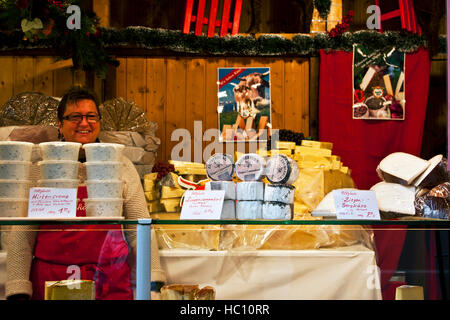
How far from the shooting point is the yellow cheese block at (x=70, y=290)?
1308mm

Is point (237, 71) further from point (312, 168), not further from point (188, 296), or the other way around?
point (188, 296)

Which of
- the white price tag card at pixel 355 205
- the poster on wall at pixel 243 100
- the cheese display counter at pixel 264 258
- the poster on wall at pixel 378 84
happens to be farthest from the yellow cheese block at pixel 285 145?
the white price tag card at pixel 355 205

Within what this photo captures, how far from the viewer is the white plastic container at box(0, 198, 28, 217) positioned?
1429 millimetres

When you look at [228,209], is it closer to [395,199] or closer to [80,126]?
[80,126]

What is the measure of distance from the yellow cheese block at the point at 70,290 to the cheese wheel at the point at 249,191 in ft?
1.73

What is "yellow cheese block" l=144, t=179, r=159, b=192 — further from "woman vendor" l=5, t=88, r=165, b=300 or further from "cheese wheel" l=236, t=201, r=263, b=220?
"cheese wheel" l=236, t=201, r=263, b=220

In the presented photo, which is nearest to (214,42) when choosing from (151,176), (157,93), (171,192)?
(157,93)

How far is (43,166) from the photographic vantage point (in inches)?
58.4

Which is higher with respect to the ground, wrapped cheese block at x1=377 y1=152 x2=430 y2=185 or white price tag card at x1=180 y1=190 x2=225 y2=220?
wrapped cheese block at x1=377 y1=152 x2=430 y2=185

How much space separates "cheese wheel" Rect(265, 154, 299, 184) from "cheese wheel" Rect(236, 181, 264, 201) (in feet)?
0.18

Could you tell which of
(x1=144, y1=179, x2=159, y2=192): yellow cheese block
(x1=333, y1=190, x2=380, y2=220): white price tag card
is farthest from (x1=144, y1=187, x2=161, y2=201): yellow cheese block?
(x1=333, y1=190, x2=380, y2=220): white price tag card

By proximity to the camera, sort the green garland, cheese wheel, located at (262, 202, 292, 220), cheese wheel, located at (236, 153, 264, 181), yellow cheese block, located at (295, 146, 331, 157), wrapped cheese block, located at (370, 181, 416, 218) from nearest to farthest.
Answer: cheese wheel, located at (262, 202, 292, 220)
cheese wheel, located at (236, 153, 264, 181)
wrapped cheese block, located at (370, 181, 416, 218)
yellow cheese block, located at (295, 146, 331, 157)
the green garland

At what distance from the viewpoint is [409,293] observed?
136 cm

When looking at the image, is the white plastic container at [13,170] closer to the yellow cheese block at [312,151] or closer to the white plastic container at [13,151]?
the white plastic container at [13,151]
